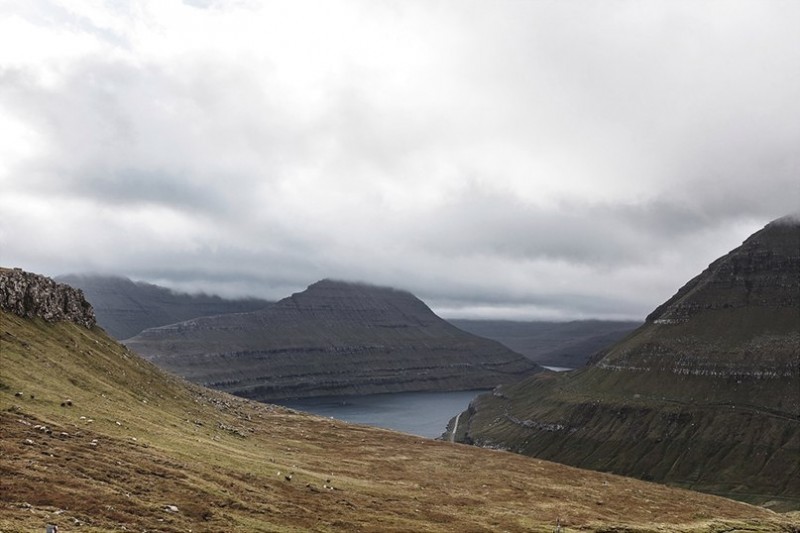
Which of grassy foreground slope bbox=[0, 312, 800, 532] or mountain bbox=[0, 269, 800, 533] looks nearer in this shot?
grassy foreground slope bbox=[0, 312, 800, 532]

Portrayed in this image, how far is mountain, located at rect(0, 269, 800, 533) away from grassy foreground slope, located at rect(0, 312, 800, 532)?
283 mm

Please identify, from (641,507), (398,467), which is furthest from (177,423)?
(641,507)

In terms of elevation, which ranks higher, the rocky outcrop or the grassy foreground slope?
the rocky outcrop

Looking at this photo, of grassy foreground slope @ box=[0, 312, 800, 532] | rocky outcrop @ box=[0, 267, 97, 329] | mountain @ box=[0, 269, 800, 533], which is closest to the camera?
grassy foreground slope @ box=[0, 312, 800, 532]

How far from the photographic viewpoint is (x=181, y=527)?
49219 mm

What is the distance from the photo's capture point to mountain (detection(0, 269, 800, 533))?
2062 inches

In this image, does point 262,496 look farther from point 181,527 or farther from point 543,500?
point 543,500

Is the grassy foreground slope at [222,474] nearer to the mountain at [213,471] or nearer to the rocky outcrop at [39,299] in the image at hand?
the mountain at [213,471]

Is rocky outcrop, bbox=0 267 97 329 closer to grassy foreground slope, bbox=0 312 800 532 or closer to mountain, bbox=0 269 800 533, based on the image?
mountain, bbox=0 269 800 533

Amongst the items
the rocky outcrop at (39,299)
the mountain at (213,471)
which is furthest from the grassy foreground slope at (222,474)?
the rocky outcrop at (39,299)

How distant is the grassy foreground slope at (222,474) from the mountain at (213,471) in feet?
0.93

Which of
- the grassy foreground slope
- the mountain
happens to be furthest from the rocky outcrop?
the grassy foreground slope

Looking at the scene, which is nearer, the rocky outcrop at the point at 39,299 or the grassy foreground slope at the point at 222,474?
the grassy foreground slope at the point at 222,474

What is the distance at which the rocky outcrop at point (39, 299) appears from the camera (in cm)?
11943
